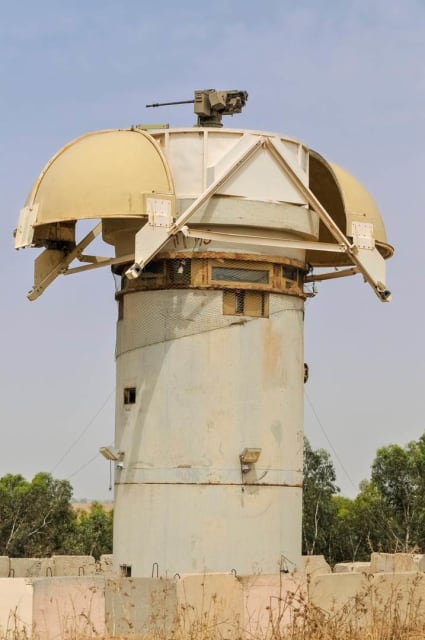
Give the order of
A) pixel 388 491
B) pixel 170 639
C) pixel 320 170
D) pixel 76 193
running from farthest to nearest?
pixel 388 491, pixel 320 170, pixel 76 193, pixel 170 639

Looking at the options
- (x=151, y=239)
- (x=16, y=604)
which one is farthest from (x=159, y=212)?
(x=16, y=604)

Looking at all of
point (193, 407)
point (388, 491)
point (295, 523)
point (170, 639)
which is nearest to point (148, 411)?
point (193, 407)

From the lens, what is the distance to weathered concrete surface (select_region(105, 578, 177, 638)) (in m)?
20.8

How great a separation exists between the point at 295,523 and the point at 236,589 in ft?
11.2

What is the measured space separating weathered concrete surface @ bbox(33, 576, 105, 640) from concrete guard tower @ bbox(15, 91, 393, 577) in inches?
113

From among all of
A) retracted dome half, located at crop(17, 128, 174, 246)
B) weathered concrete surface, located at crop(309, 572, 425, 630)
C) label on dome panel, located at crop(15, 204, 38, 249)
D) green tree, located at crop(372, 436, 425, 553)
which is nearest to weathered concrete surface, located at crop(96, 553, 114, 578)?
weathered concrete surface, located at crop(309, 572, 425, 630)

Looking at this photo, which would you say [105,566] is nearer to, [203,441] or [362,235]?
[203,441]

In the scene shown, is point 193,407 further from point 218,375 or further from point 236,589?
point 236,589

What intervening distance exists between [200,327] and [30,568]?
6.19 meters

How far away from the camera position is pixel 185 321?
2394 centimetres

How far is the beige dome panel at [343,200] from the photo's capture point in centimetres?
2562

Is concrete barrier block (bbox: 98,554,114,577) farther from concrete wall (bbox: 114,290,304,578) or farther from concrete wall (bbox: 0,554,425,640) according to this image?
concrete wall (bbox: 0,554,425,640)

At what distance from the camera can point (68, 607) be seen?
20.6m

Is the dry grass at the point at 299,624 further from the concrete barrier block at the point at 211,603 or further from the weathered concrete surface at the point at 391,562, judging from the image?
the weathered concrete surface at the point at 391,562
